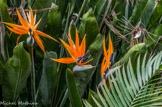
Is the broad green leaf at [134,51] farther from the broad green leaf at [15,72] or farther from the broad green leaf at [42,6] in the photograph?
the broad green leaf at [42,6]

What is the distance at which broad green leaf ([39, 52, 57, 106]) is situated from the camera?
986mm

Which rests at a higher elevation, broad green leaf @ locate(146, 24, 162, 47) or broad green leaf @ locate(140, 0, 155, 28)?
broad green leaf @ locate(140, 0, 155, 28)

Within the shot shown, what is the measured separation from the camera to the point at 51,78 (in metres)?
1.03

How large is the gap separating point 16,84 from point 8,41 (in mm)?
291

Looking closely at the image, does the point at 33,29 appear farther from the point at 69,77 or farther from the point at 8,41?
the point at 8,41

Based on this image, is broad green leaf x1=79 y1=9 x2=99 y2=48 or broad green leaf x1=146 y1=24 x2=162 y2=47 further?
broad green leaf x1=146 y1=24 x2=162 y2=47

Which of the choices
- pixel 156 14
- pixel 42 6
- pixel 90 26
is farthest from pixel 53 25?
pixel 156 14

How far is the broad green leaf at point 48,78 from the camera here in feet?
3.23

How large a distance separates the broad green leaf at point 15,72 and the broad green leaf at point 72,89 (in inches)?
7.1

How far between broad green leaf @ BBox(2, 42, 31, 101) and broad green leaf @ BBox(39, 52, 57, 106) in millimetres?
72

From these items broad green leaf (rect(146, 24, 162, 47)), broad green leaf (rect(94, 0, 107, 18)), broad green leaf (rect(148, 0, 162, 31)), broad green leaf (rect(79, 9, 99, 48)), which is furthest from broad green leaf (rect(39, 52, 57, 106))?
broad green leaf (rect(148, 0, 162, 31))

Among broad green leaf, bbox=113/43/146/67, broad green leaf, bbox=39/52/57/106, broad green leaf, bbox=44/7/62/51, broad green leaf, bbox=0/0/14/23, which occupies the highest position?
broad green leaf, bbox=0/0/14/23

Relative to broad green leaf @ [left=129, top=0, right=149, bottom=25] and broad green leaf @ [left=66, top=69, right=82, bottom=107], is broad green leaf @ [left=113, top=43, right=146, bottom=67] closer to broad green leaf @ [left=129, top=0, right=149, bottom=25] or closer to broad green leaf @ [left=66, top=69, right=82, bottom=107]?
broad green leaf @ [left=66, top=69, right=82, bottom=107]

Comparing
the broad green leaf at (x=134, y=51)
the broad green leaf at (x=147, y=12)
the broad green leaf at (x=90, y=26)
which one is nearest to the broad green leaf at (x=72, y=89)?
the broad green leaf at (x=134, y=51)
